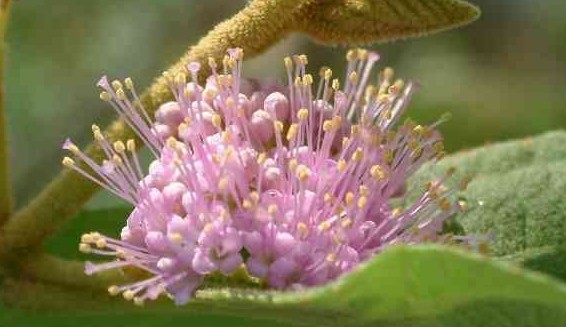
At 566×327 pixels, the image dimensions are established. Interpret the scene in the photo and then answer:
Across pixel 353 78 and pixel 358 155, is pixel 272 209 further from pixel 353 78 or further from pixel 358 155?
pixel 353 78

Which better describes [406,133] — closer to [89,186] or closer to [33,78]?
[89,186]

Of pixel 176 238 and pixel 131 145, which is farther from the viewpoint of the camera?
pixel 131 145

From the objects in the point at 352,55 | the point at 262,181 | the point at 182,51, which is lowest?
the point at 182,51

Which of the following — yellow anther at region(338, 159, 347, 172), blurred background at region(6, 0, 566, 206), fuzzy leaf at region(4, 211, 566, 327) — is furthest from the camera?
blurred background at region(6, 0, 566, 206)

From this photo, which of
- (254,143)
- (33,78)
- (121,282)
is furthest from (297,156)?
(33,78)

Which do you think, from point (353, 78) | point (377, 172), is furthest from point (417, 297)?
point (353, 78)

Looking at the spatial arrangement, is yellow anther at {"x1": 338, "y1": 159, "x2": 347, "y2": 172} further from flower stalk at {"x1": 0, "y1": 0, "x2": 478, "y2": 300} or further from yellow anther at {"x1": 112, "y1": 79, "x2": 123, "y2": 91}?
yellow anther at {"x1": 112, "y1": 79, "x2": 123, "y2": 91}

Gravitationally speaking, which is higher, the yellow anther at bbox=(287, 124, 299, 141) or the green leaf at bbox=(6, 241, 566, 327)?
the yellow anther at bbox=(287, 124, 299, 141)

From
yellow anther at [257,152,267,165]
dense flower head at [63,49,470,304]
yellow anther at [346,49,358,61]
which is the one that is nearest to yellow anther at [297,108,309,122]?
dense flower head at [63,49,470,304]
